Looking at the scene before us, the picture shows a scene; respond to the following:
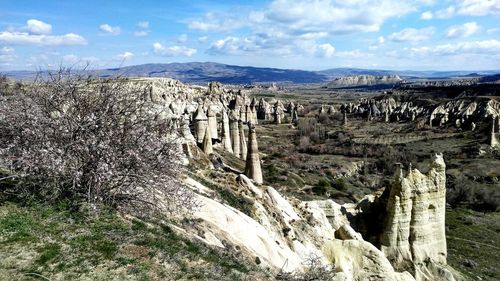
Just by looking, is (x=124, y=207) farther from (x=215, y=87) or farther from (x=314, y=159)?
(x=215, y=87)

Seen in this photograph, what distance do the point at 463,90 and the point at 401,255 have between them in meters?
149

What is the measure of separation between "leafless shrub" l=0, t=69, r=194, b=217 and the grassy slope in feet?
2.17

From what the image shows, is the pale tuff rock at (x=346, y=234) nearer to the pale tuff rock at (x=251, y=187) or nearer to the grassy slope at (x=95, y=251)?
the pale tuff rock at (x=251, y=187)

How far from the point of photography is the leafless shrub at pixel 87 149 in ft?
37.8

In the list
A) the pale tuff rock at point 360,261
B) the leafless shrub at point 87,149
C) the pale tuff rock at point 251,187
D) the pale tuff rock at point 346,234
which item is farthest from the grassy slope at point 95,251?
the pale tuff rock at point 346,234

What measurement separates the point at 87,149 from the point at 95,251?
116 inches

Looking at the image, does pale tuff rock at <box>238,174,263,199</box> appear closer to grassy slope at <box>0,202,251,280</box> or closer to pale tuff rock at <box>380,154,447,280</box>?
grassy slope at <box>0,202,251,280</box>

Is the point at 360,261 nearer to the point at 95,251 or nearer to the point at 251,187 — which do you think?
the point at 251,187

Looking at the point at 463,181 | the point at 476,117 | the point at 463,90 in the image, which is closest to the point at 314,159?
the point at 463,181

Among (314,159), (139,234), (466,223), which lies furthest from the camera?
(314,159)

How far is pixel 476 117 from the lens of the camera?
9856 centimetres

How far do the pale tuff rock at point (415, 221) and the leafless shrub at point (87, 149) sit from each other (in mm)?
15150

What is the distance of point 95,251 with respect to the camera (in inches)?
381

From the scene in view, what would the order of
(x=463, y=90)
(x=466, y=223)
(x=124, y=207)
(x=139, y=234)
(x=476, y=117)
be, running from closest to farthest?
(x=139, y=234) → (x=124, y=207) → (x=466, y=223) → (x=476, y=117) → (x=463, y=90)
